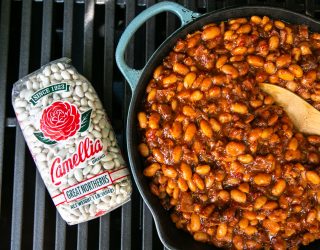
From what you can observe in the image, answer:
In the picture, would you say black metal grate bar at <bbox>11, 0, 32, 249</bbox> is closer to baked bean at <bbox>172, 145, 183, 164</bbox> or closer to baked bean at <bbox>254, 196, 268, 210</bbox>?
baked bean at <bbox>172, 145, 183, 164</bbox>

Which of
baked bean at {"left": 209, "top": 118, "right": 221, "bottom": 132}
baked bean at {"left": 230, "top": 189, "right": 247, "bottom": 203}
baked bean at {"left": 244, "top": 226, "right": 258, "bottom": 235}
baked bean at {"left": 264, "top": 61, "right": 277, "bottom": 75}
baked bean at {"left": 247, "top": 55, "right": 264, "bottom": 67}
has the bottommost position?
baked bean at {"left": 244, "top": 226, "right": 258, "bottom": 235}

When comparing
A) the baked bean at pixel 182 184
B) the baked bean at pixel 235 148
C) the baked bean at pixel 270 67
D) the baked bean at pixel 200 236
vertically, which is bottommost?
the baked bean at pixel 200 236

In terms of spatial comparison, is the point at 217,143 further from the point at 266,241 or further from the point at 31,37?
the point at 31,37

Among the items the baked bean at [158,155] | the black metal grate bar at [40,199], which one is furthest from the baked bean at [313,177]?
the black metal grate bar at [40,199]

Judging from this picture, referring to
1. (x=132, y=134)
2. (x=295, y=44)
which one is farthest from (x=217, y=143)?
(x=295, y=44)

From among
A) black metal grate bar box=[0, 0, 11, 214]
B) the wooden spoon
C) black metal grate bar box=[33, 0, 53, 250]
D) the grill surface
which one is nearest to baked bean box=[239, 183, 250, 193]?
the wooden spoon

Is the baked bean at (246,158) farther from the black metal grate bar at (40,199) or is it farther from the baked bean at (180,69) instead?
the black metal grate bar at (40,199)
